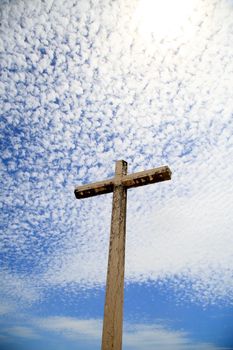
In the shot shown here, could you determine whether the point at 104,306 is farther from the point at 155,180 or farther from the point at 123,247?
the point at 155,180

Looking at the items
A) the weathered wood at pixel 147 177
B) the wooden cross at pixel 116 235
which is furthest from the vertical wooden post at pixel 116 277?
the weathered wood at pixel 147 177

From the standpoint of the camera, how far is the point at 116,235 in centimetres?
358

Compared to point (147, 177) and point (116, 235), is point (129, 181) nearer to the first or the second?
point (147, 177)

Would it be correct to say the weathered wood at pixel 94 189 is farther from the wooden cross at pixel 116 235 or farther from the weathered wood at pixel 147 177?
the weathered wood at pixel 147 177

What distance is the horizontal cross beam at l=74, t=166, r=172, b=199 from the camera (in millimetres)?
3951

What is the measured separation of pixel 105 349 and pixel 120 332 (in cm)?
23

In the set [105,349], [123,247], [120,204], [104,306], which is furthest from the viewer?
[120,204]

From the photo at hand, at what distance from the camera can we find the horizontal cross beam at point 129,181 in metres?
3.95

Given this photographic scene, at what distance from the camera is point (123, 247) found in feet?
Answer: 11.5

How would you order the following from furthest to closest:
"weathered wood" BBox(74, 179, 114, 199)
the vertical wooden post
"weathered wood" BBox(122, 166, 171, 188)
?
1. "weathered wood" BBox(74, 179, 114, 199)
2. "weathered wood" BBox(122, 166, 171, 188)
3. the vertical wooden post

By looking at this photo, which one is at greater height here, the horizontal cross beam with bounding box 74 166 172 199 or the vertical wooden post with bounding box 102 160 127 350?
the horizontal cross beam with bounding box 74 166 172 199

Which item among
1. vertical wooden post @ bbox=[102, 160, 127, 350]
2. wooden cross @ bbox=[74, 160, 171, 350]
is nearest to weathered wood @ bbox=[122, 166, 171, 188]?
wooden cross @ bbox=[74, 160, 171, 350]

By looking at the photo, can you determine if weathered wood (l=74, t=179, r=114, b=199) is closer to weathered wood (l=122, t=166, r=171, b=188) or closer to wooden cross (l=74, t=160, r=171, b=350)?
wooden cross (l=74, t=160, r=171, b=350)

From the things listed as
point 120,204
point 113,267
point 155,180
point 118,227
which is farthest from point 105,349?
point 155,180
